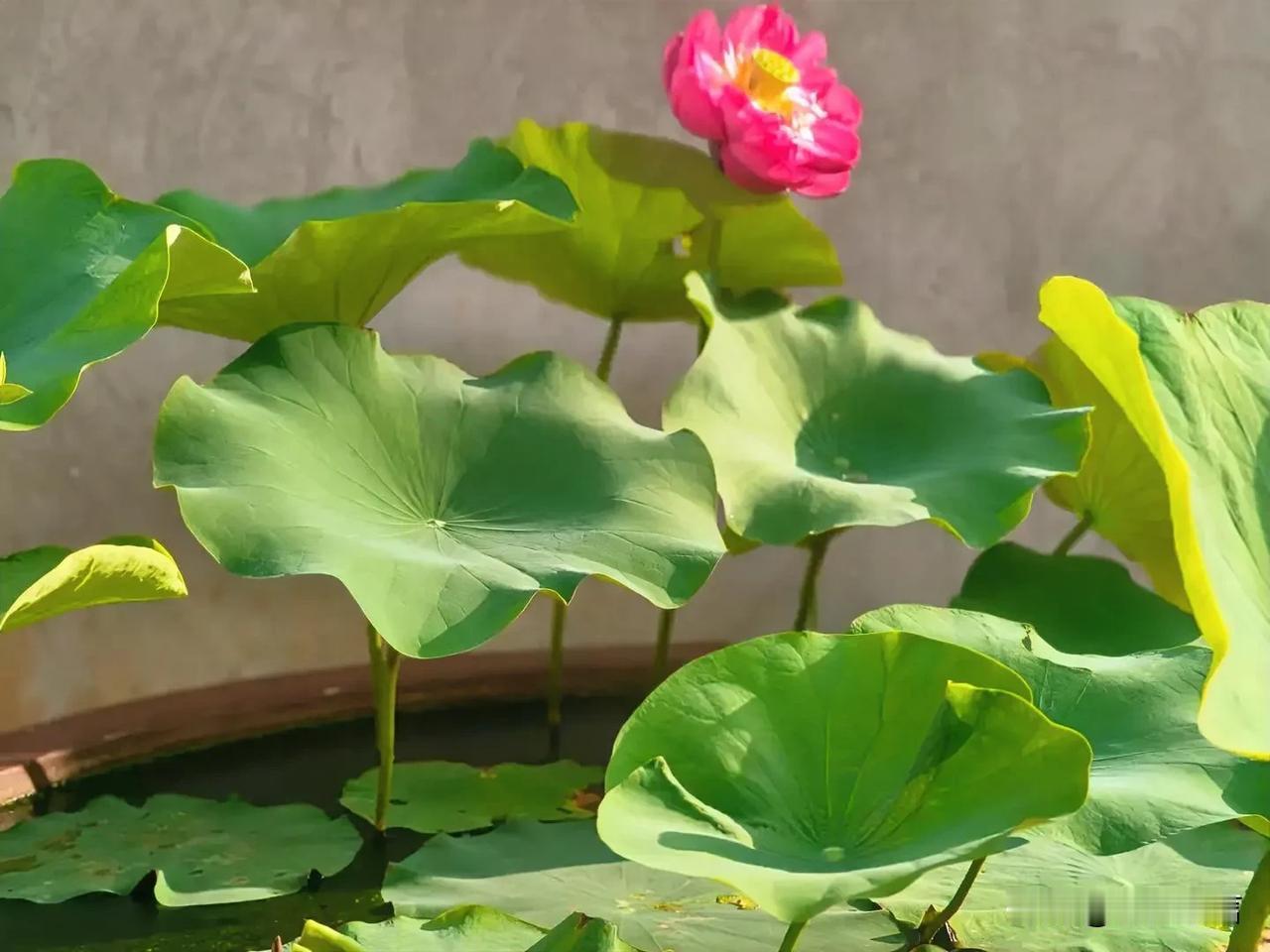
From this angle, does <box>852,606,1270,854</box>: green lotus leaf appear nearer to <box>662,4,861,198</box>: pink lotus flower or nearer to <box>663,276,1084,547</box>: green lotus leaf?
<box>663,276,1084,547</box>: green lotus leaf

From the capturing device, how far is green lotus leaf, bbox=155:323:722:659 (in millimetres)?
632

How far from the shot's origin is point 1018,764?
0.47 metres

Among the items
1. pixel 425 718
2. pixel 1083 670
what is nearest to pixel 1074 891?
pixel 1083 670

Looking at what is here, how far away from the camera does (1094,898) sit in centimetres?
69

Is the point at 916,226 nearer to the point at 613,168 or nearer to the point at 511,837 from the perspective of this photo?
the point at 613,168

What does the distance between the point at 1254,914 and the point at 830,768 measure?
219 millimetres

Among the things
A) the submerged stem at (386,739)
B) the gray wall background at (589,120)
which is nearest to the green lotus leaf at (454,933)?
the submerged stem at (386,739)

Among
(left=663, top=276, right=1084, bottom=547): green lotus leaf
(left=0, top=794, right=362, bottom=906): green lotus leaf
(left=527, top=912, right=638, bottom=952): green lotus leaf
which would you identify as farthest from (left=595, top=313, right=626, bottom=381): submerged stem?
(left=527, top=912, right=638, bottom=952): green lotus leaf

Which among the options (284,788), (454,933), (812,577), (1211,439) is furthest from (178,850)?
(1211,439)

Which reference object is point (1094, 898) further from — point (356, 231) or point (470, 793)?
point (356, 231)

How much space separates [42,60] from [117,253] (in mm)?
342

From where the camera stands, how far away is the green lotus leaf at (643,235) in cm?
93

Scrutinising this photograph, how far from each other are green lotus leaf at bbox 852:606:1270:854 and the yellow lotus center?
450mm

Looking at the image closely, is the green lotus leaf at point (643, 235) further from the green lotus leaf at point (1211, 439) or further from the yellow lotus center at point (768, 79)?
the green lotus leaf at point (1211, 439)
